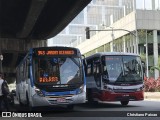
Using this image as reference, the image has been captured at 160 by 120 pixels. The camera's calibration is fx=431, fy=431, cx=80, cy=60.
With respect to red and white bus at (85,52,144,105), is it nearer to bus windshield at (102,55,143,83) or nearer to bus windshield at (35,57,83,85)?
bus windshield at (102,55,143,83)

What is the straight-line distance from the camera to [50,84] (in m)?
17.7

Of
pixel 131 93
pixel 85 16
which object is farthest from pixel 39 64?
pixel 85 16

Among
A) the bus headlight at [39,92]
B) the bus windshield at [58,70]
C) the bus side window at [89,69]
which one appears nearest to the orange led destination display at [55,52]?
the bus windshield at [58,70]

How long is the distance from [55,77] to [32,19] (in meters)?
11.6

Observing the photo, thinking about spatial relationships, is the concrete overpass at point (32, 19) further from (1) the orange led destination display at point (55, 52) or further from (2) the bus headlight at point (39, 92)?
(2) the bus headlight at point (39, 92)

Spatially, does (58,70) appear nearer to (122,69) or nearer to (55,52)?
(55,52)

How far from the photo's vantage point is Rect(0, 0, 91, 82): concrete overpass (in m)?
26.6

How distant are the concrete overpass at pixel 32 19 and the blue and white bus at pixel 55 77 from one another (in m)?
5.61

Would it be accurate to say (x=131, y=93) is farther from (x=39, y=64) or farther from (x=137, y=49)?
(x=137, y=49)

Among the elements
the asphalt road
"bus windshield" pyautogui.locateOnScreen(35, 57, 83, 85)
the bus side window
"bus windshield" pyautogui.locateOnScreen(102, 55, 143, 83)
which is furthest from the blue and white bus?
the bus side window

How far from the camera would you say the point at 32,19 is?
28.8 metres

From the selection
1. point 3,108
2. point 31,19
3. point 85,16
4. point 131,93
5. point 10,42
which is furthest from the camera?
point 85,16

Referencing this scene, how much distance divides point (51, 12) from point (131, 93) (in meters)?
11.3

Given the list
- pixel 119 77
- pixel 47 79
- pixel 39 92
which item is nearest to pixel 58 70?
pixel 47 79
